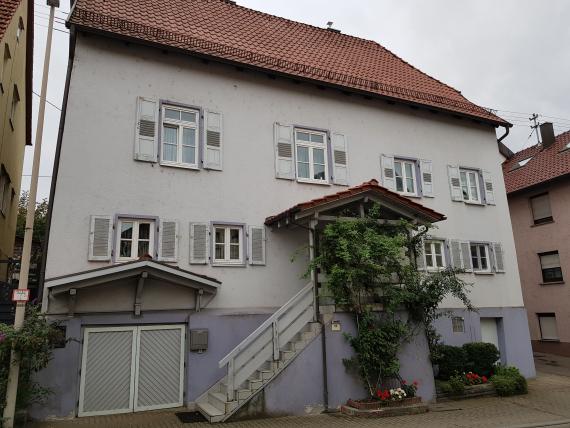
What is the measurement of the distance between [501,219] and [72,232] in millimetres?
13357

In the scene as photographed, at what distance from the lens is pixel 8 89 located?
1430 centimetres

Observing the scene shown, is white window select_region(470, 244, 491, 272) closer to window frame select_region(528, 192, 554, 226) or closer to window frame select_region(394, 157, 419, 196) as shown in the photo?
window frame select_region(394, 157, 419, 196)

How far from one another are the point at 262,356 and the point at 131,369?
276cm

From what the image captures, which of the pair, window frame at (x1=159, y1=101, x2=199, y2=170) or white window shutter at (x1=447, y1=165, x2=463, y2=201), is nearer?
window frame at (x1=159, y1=101, x2=199, y2=170)

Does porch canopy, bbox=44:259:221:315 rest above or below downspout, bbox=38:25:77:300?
below

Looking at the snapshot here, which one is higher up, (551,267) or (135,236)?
(551,267)

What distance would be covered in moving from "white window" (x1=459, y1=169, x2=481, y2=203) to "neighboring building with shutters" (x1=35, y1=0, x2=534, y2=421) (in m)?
0.18

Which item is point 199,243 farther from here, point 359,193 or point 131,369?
point 359,193

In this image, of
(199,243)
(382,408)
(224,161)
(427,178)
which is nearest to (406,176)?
(427,178)

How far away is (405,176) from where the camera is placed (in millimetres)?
14836

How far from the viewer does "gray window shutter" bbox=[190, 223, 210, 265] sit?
1097 centimetres

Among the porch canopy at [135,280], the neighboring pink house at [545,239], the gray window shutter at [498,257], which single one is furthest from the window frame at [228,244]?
the neighboring pink house at [545,239]

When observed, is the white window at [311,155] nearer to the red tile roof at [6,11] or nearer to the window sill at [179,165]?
the window sill at [179,165]

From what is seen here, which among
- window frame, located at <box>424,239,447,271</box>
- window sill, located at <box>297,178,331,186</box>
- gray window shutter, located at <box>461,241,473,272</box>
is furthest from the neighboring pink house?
window sill, located at <box>297,178,331,186</box>
